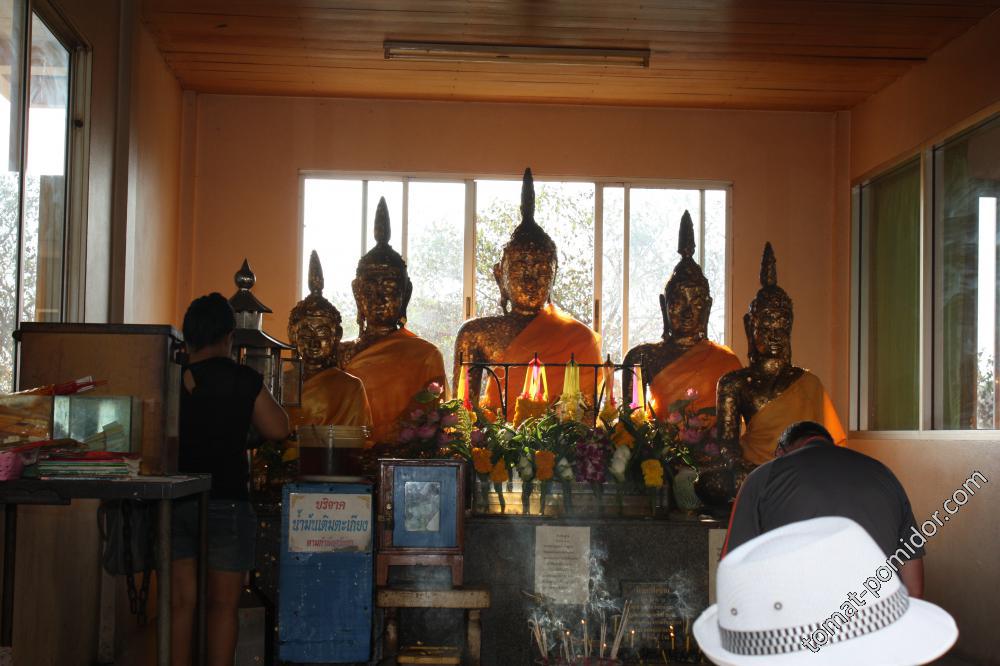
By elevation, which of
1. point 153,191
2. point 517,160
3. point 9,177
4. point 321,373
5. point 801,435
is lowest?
point 801,435

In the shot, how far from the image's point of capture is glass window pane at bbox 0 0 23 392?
375cm

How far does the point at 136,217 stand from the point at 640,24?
9.15 ft

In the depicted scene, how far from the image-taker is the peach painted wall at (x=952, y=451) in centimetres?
523

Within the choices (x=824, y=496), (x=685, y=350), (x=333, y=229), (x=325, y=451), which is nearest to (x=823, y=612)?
(x=824, y=496)

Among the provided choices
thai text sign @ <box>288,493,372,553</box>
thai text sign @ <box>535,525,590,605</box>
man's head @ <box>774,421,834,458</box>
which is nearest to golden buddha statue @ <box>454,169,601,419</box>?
thai text sign @ <box>535,525,590,605</box>

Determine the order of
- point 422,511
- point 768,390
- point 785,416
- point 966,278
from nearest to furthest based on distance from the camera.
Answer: point 422,511 → point 785,416 → point 768,390 → point 966,278

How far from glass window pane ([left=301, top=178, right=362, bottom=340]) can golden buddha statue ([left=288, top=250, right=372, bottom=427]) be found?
5.34 ft

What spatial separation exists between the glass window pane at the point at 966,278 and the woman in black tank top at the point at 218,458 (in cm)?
364

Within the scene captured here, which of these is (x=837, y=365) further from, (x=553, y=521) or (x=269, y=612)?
(x=269, y=612)

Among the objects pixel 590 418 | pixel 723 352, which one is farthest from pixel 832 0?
pixel 590 418

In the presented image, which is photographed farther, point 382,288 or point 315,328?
point 382,288

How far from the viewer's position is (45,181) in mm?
4320

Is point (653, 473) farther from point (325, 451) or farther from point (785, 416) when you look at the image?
point (785, 416)

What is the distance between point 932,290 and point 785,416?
1313 millimetres
